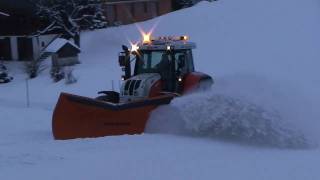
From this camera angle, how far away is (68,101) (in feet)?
36.9

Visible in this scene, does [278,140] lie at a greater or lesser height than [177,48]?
lesser

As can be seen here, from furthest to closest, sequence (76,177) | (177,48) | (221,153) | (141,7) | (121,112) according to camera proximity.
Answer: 1. (141,7)
2. (177,48)
3. (121,112)
4. (221,153)
5. (76,177)

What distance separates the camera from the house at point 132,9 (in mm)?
42094

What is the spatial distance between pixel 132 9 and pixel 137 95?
32.5 metres

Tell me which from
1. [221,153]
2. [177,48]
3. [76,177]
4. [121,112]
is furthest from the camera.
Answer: [177,48]

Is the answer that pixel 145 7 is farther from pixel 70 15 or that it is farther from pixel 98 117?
pixel 98 117

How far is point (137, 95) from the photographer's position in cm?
1198

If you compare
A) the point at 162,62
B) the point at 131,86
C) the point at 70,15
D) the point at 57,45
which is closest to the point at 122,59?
the point at 131,86

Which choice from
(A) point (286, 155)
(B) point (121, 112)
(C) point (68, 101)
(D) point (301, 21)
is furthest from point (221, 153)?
(D) point (301, 21)

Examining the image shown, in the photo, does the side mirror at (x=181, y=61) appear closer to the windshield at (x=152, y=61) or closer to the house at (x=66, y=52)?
the windshield at (x=152, y=61)

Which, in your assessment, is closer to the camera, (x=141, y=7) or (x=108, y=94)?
(x=108, y=94)

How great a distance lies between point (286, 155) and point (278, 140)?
773mm

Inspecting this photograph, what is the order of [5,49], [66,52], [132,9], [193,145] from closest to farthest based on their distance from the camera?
[193,145]
[66,52]
[5,49]
[132,9]

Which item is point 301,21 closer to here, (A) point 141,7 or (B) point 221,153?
(A) point 141,7
